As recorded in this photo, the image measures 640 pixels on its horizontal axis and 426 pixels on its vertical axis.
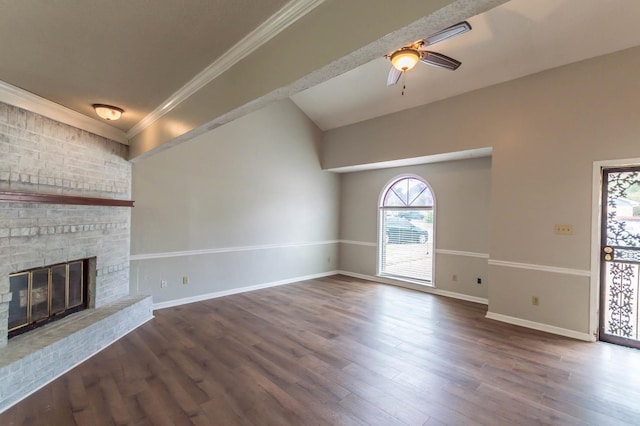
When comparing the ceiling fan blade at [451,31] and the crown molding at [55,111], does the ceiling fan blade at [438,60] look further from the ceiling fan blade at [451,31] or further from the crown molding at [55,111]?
the crown molding at [55,111]

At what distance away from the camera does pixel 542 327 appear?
3891 millimetres

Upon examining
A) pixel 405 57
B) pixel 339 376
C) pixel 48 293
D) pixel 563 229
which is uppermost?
pixel 405 57

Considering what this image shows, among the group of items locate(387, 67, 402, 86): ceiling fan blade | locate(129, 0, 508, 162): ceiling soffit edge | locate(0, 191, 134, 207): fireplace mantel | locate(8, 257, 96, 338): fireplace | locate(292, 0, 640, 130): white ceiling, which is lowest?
locate(8, 257, 96, 338): fireplace

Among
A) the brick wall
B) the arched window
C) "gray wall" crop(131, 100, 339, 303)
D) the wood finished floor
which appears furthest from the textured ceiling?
the arched window

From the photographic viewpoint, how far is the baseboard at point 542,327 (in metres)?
3.62

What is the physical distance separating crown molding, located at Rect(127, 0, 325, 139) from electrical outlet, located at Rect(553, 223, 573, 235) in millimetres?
4157

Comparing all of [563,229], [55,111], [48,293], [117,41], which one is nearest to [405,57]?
[117,41]

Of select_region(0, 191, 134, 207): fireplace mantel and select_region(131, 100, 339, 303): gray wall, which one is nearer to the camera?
select_region(0, 191, 134, 207): fireplace mantel

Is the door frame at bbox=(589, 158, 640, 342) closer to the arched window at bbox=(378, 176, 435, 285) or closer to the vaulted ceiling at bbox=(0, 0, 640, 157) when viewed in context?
the vaulted ceiling at bbox=(0, 0, 640, 157)

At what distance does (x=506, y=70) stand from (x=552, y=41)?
1.91 ft

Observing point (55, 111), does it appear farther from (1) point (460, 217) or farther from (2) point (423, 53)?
(1) point (460, 217)

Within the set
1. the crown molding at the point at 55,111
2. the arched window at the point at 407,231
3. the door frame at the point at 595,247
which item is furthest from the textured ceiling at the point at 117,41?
the arched window at the point at 407,231

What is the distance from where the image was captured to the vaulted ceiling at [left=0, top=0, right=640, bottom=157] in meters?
1.34

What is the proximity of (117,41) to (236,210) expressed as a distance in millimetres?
3675
